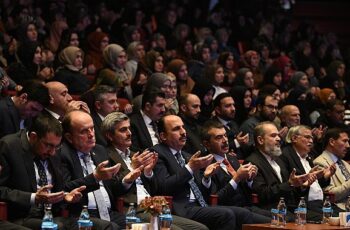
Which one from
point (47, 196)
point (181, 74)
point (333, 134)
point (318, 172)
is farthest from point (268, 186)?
point (181, 74)

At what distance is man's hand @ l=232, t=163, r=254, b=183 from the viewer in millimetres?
7107

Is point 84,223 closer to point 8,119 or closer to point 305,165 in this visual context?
point 8,119

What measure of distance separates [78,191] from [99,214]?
576 millimetres

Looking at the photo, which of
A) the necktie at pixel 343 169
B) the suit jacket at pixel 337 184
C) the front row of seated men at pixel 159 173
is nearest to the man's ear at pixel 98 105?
the front row of seated men at pixel 159 173

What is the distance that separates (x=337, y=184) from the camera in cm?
843

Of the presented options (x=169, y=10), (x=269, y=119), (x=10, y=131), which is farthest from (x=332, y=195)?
(x=169, y=10)

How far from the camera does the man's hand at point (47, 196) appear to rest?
5.47 m

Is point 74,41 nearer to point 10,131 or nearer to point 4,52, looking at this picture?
point 4,52

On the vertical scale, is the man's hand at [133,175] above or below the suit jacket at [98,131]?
below

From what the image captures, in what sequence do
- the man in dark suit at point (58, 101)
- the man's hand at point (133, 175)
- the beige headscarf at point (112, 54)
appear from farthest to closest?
the beige headscarf at point (112, 54)
the man in dark suit at point (58, 101)
the man's hand at point (133, 175)

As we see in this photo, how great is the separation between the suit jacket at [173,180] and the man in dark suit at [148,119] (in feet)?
1.97

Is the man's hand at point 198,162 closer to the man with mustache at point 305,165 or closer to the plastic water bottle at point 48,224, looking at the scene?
the man with mustache at point 305,165

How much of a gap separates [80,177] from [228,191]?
5.01 feet

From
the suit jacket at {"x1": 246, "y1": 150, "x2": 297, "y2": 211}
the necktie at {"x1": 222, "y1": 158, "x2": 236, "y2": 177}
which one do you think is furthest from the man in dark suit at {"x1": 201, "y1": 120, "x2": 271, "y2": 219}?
the suit jacket at {"x1": 246, "y1": 150, "x2": 297, "y2": 211}
